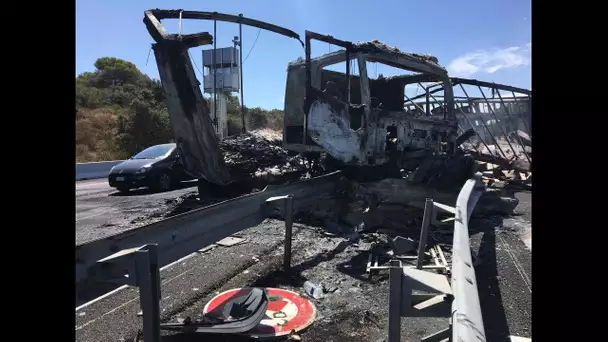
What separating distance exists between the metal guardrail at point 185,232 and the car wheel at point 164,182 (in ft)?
19.5

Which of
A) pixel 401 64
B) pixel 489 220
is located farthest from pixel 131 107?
pixel 489 220

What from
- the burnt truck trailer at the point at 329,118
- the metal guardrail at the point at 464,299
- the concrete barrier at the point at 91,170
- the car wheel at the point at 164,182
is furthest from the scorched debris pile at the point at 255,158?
the concrete barrier at the point at 91,170

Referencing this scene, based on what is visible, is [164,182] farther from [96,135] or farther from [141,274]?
[96,135]

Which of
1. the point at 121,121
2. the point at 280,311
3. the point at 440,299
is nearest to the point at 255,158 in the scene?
the point at 280,311

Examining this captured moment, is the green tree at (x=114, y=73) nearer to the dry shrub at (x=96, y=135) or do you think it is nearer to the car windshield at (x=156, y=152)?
the dry shrub at (x=96, y=135)

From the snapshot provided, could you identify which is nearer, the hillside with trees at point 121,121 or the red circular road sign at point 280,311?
the red circular road sign at point 280,311

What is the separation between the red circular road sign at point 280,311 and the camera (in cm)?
248

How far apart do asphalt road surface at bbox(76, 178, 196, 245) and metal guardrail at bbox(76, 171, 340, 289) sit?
2475mm

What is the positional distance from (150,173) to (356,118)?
5.43m

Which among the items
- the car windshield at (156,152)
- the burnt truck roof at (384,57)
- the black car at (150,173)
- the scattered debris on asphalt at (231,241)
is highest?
the burnt truck roof at (384,57)

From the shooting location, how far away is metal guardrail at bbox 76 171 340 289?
179cm

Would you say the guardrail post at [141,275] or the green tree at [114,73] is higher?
the green tree at [114,73]
